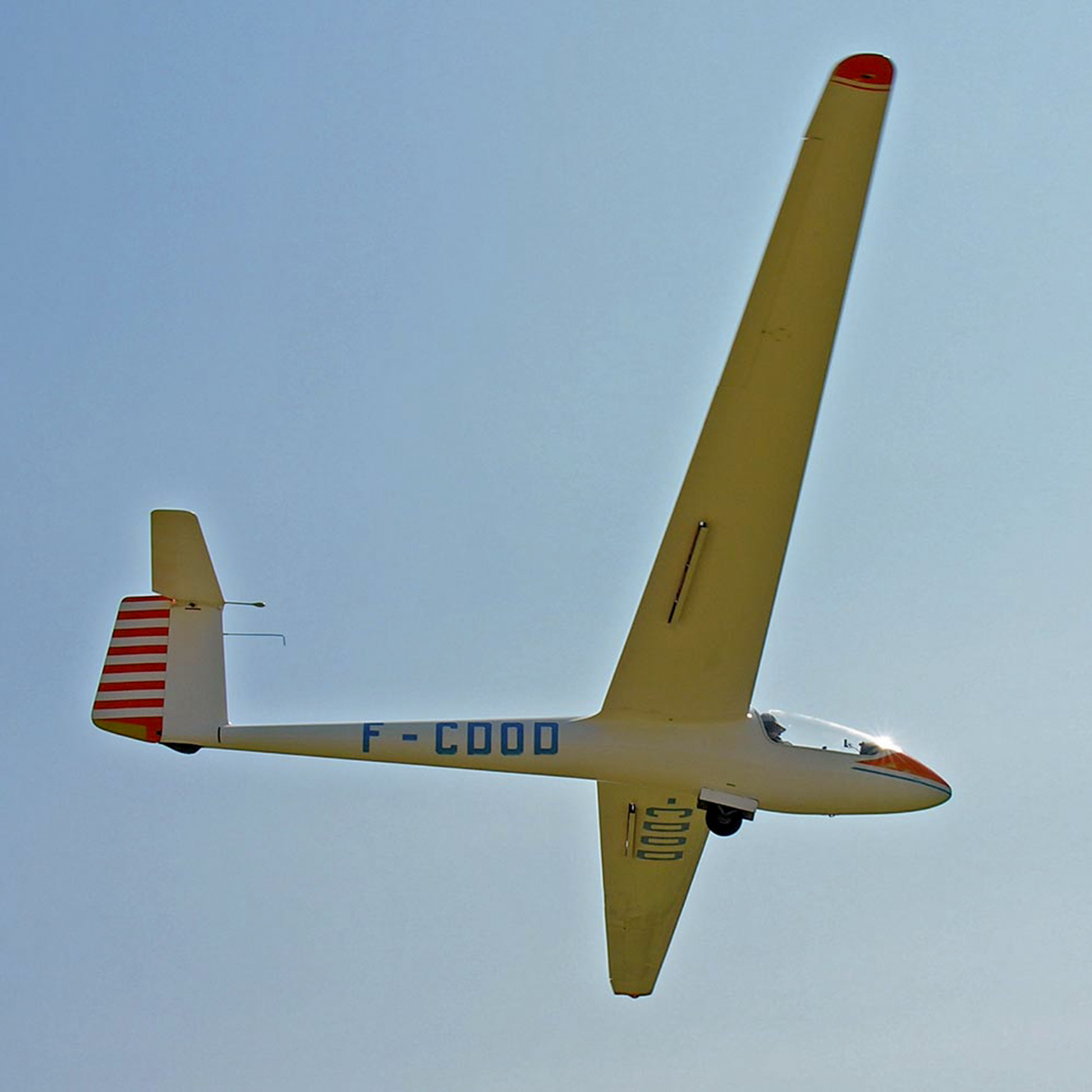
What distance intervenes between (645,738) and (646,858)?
123 inches

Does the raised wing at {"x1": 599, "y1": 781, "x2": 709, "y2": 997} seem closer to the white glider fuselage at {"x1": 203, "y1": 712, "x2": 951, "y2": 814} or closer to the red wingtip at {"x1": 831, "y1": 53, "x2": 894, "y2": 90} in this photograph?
the white glider fuselage at {"x1": 203, "y1": 712, "x2": 951, "y2": 814}

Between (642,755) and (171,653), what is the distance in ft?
16.5

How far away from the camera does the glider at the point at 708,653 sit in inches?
531

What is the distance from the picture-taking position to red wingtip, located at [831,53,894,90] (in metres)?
13.1

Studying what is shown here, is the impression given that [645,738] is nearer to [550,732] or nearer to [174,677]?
[550,732]

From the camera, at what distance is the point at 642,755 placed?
1644cm

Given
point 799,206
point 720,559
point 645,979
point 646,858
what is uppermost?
point 799,206

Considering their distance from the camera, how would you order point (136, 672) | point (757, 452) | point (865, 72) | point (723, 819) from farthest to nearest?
point (723, 819), point (136, 672), point (757, 452), point (865, 72)

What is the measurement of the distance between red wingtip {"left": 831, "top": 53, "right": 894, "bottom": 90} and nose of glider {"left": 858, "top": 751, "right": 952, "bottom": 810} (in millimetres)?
7128

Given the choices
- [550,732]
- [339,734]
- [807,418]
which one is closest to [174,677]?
[339,734]

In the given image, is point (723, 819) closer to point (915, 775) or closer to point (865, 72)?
point (915, 775)

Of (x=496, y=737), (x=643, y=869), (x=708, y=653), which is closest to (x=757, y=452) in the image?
(x=708, y=653)

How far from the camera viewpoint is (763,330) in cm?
1380

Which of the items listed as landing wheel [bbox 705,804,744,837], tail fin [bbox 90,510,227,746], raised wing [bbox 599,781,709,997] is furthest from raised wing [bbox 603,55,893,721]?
tail fin [bbox 90,510,227,746]
